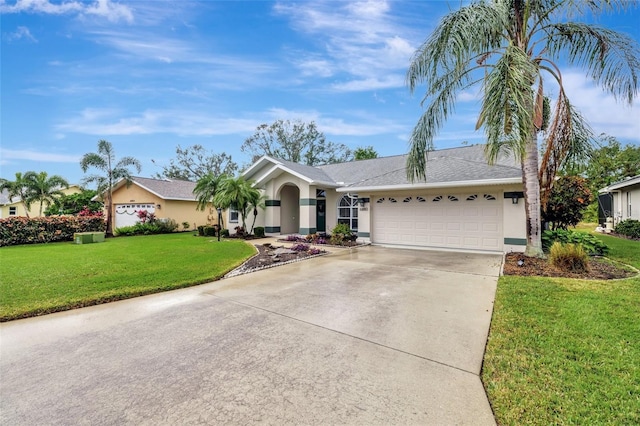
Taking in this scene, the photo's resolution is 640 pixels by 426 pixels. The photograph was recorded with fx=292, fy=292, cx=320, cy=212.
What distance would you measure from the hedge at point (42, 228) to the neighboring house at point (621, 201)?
31.3m

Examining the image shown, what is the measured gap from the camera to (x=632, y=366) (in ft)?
10.0

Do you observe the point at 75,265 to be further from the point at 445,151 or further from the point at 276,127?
the point at 276,127

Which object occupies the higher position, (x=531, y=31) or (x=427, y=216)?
(x=531, y=31)

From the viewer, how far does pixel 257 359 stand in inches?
134

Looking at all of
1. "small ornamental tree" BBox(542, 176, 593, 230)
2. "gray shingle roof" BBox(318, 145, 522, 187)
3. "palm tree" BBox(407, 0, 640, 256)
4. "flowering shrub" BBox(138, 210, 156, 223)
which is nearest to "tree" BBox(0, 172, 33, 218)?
"flowering shrub" BBox(138, 210, 156, 223)

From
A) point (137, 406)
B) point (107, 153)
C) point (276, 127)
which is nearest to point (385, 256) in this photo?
point (137, 406)

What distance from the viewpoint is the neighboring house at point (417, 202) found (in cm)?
1076

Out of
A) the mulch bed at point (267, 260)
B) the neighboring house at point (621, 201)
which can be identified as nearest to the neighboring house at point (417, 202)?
the mulch bed at point (267, 260)

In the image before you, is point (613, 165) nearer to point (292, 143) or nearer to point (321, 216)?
point (321, 216)

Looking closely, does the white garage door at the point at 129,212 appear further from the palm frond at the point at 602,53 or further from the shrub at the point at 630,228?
the shrub at the point at 630,228

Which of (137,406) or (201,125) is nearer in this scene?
(137,406)

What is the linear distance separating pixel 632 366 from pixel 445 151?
605 inches

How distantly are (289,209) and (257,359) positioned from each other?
15802mm

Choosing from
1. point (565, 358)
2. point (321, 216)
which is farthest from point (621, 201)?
point (565, 358)
